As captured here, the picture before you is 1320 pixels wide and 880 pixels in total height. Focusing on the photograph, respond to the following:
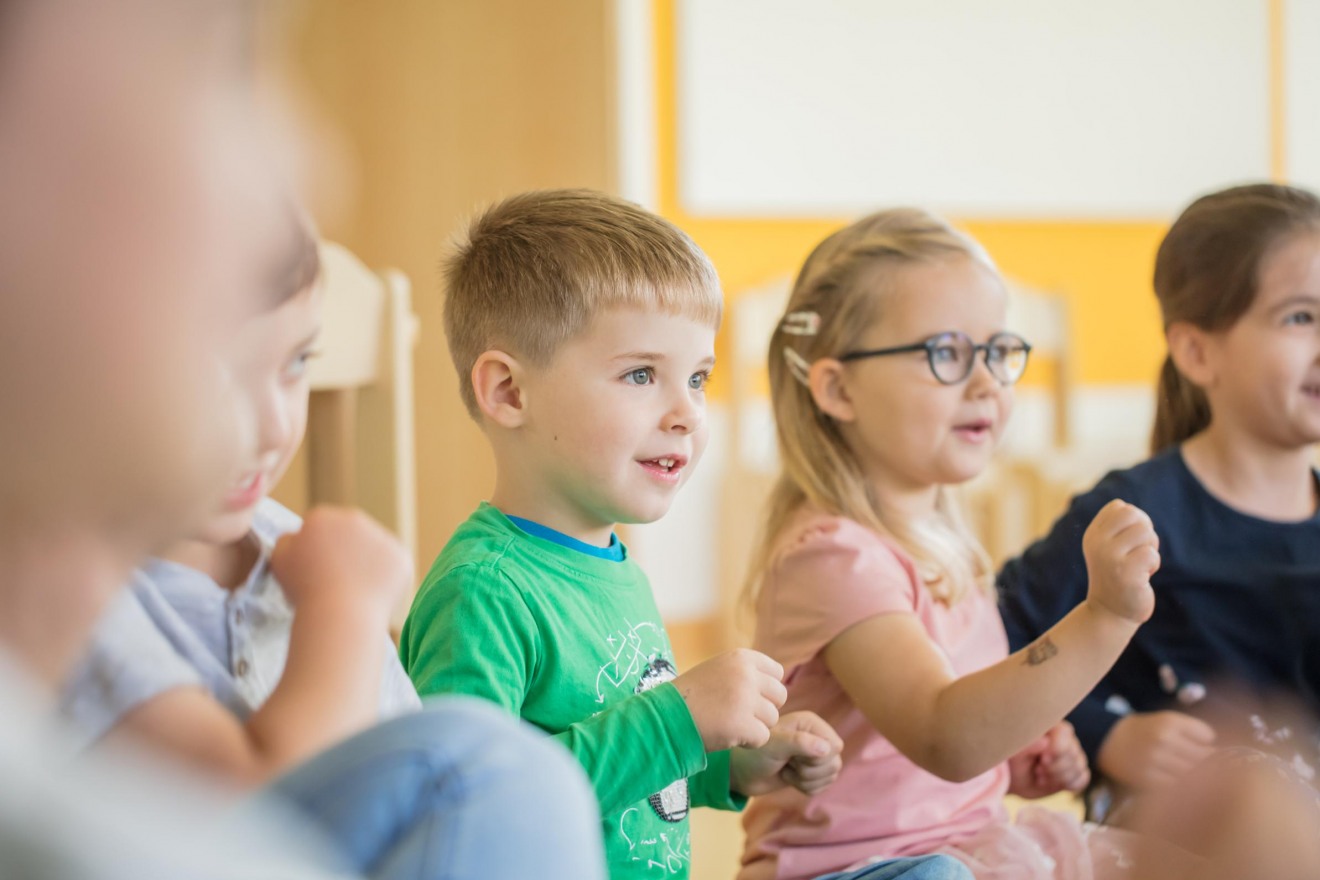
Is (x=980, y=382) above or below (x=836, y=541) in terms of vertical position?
above

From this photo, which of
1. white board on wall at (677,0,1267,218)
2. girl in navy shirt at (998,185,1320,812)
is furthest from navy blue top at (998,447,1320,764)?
white board on wall at (677,0,1267,218)

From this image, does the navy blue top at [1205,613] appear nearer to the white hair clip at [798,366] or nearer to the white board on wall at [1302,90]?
the white hair clip at [798,366]

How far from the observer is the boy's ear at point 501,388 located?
92 cm

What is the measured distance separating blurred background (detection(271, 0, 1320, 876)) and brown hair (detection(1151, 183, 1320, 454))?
3.13 feet

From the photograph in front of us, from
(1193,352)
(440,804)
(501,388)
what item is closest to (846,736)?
(501,388)

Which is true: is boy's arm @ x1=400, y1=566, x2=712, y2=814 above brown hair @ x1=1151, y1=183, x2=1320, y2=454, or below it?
below

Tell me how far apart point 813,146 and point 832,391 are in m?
2.09

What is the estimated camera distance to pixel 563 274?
910mm

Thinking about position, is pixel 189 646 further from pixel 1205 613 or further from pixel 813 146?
pixel 813 146

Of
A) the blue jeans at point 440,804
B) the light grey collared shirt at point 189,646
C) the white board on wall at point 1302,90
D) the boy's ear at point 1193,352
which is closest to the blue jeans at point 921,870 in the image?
the light grey collared shirt at point 189,646

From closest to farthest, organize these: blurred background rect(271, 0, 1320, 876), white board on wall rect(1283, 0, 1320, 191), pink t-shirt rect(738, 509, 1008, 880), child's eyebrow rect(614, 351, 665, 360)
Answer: child's eyebrow rect(614, 351, 665, 360) < pink t-shirt rect(738, 509, 1008, 880) < blurred background rect(271, 0, 1320, 876) < white board on wall rect(1283, 0, 1320, 191)

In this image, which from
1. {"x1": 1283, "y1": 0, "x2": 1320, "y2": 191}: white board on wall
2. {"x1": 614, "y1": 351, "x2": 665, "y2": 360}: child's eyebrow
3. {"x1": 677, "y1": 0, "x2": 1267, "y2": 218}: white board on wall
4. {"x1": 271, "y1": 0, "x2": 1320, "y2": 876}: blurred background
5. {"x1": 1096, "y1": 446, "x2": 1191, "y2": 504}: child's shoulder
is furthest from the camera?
{"x1": 1283, "y1": 0, "x2": 1320, "y2": 191}: white board on wall

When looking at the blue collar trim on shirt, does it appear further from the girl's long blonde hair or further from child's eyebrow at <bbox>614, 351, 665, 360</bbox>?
the girl's long blonde hair

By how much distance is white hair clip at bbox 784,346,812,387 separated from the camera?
3.92 feet
